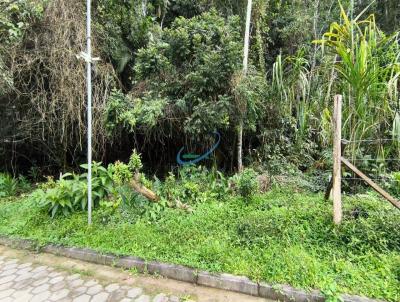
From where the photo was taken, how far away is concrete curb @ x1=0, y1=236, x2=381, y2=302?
2.05m

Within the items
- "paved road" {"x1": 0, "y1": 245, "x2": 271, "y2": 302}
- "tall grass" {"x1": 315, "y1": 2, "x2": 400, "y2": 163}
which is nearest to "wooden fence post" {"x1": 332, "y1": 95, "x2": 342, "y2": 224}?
"tall grass" {"x1": 315, "y1": 2, "x2": 400, "y2": 163}

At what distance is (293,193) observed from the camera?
3.71m

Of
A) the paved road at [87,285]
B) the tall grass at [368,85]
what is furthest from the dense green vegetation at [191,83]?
the paved road at [87,285]

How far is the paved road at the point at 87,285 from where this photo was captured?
7.30 feet

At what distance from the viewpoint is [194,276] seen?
2.38 metres

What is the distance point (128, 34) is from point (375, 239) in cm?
477

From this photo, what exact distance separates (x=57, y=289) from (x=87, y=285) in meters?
0.25

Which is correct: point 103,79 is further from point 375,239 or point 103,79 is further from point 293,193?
point 375,239

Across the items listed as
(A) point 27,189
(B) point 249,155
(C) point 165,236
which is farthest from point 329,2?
(A) point 27,189

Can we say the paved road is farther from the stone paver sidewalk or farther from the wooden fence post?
the wooden fence post

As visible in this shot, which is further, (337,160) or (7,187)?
(7,187)

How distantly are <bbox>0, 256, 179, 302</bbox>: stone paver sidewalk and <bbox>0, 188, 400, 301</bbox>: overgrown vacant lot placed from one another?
36 cm

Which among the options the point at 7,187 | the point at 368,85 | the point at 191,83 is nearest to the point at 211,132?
the point at 191,83

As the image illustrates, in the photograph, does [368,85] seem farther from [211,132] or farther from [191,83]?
[191,83]
